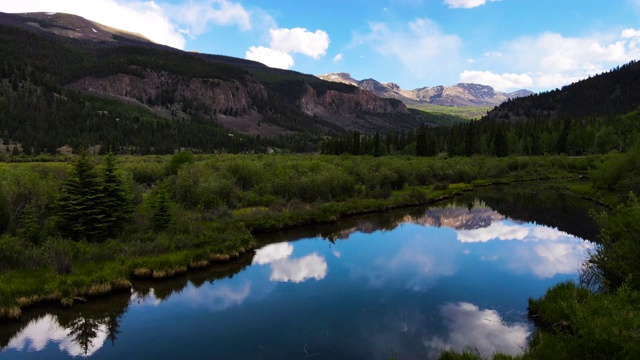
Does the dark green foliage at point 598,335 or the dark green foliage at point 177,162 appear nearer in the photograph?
the dark green foliage at point 598,335

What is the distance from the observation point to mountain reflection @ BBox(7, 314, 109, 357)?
645 inches

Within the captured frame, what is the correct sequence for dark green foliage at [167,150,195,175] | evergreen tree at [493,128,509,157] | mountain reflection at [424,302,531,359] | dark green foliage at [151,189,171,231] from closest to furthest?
mountain reflection at [424,302,531,359] < dark green foliage at [151,189,171,231] < dark green foliage at [167,150,195,175] < evergreen tree at [493,128,509,157]

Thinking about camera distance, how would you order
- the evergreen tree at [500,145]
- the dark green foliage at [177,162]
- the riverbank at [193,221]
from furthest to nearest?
the evergreen tree at [500,145], the dark green foliage at [177,162], the riverbank at [193,221]

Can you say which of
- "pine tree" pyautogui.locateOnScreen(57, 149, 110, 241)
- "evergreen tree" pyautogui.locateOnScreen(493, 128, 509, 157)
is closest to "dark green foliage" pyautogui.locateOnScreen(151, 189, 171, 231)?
"pine tree" pyautogui.locateOnScreen(57, 149, 110, 241)

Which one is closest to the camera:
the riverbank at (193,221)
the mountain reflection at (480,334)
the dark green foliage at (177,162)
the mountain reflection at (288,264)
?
the mountain reflection at (480,334)

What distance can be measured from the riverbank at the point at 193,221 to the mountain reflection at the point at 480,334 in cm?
1607

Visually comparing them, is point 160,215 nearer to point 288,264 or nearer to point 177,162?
point 288,264

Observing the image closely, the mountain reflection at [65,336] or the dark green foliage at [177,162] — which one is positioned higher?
the dark green foliage at [177,162]

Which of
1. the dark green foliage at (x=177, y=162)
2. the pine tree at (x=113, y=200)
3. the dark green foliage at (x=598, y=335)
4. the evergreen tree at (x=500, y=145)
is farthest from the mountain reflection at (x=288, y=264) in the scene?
the evergreen tree at (x=500, y=145)

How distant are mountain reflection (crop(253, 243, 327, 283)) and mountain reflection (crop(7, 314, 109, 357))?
10.4 metres

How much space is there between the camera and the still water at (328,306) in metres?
16.6

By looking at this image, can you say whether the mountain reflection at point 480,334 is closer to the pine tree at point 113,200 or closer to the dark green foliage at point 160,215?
the dark green foliage at point 160,215

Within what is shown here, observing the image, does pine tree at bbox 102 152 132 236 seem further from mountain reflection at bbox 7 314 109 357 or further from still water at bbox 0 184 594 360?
mountain reflection at bbox 7 314 109 357

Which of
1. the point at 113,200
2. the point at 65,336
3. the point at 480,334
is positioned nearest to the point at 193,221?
the point at 113,200
